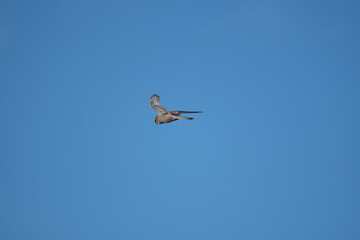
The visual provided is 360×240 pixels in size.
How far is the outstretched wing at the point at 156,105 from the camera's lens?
90.1ft

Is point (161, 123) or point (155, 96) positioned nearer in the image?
point (155, 96)

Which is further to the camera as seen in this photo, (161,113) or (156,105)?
(161,113)

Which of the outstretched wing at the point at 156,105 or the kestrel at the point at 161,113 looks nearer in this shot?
the kestrel at the point at 161,113

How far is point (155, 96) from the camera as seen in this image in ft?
89.7

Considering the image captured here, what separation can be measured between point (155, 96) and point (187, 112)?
299cm

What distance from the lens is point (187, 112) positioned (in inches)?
1035

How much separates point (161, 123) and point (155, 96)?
2.87 meters

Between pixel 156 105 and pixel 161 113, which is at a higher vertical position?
pixel 156 105

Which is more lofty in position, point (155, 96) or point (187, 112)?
point (155, 96)

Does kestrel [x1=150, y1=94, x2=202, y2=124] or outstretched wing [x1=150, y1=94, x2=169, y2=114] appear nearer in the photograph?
kestrel [x1=150, y1=94, x2=202, y2=124]

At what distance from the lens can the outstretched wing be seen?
27.5m

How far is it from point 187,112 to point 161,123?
12.1 feet

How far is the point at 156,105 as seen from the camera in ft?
91.7
